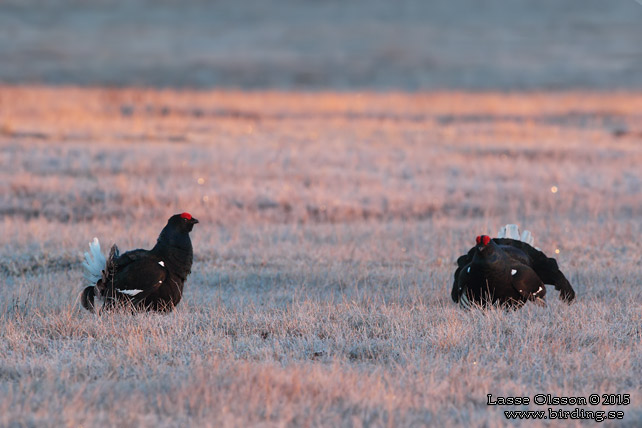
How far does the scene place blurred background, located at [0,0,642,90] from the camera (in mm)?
54719

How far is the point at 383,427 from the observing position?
5617 millimetres

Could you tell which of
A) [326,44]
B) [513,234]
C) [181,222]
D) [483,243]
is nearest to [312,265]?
[513,234]

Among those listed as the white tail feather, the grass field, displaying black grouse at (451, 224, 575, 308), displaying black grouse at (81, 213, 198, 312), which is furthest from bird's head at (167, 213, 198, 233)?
displaying black grouse at (451, 224, 575, 308)

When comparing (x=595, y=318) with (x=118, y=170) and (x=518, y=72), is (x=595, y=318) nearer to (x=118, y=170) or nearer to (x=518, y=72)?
(x=118, y=170)

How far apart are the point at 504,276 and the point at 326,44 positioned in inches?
3113

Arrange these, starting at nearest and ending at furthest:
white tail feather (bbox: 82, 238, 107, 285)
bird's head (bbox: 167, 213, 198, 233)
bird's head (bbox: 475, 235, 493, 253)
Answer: bird's head (bbox: 475, 235, 493, 253) → white tail feather (bbox: 82, 238, 107, 285) → bird's head (bbox: 167, 213, 198, 233)

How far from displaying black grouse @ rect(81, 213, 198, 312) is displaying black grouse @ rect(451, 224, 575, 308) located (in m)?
2.79

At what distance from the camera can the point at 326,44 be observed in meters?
85.5

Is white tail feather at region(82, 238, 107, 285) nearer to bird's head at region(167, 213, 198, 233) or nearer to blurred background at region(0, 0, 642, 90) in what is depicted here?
bird's head at region(167, 213, 198, 233)

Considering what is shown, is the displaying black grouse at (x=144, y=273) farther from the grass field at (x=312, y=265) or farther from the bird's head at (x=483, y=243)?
the bird's head at (x=483, y=243)

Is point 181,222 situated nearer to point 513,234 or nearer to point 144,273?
point 144,273

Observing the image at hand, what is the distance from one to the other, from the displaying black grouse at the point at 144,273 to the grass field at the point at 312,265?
30 cm

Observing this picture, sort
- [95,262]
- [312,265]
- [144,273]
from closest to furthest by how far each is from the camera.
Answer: [144,273]
[95,262]
[312,265]

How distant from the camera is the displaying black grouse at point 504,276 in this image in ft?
27.2
